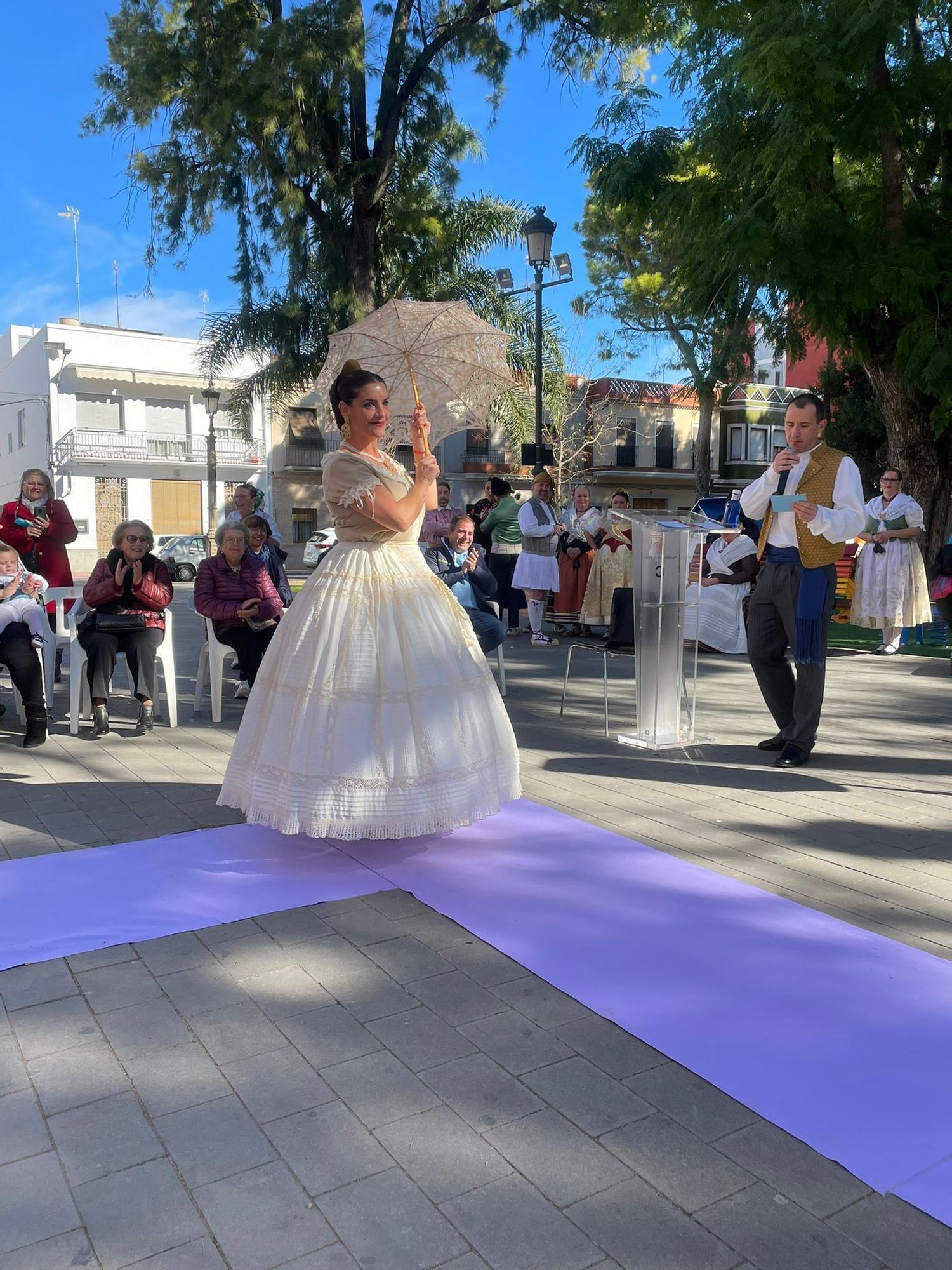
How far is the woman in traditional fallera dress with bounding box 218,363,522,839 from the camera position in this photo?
3836 mm

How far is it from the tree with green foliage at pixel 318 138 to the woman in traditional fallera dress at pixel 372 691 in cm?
1244

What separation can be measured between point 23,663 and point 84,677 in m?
0.58

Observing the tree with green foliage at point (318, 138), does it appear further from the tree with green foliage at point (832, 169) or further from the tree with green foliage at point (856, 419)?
the tree with green foliage at point (856, 419)

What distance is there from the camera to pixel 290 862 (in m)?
4.08

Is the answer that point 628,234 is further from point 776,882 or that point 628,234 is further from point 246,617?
point 776,882

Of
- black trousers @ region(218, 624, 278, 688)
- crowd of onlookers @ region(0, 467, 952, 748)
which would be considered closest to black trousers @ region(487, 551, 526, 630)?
crowd of onlookers @ region(0, 467, 952, 748)

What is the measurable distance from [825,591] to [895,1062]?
3247mm

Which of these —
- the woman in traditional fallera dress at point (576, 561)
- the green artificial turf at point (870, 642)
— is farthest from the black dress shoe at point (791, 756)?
the woman in traditional fallera dress at point (576, 561)

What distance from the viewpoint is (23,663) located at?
6148mm

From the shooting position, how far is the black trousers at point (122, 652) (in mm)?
6531

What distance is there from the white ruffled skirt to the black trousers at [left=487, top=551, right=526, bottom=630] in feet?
25.1

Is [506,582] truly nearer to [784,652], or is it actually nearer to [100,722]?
[100,722]

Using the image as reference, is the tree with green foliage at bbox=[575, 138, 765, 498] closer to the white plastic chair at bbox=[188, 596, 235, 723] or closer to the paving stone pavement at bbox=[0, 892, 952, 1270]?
the white plastic chair at bbox=[188, 596, 235, 723]

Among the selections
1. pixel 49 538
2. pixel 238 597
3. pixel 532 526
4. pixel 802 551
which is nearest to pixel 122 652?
pixel 238 597
